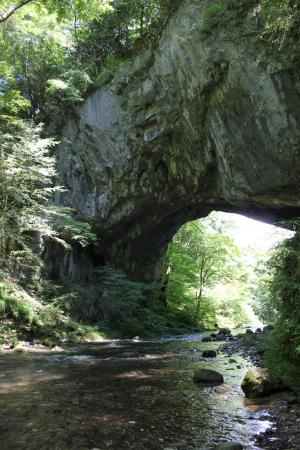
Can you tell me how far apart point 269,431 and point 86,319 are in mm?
14643

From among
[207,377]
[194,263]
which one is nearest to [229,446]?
[207,377]

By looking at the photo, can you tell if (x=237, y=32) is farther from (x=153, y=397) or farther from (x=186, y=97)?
(x=153, y=397)

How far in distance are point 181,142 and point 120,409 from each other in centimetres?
1245

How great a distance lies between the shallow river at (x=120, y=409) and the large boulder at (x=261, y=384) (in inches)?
8.5

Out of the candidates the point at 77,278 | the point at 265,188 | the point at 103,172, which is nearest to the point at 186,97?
the point at 265,188

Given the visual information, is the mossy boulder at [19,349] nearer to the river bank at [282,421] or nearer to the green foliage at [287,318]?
the green foliage at [287,318]

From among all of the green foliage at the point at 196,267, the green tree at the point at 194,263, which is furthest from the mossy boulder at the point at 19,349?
the green tree at the point at 194,263

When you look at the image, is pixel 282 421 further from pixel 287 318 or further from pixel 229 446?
pixel 287 318

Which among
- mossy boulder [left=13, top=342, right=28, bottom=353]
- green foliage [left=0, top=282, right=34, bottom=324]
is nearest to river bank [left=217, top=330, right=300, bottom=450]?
mossy boulder [left=13, top=342, right=28, bottom=353]

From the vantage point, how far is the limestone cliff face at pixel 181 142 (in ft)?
37.4

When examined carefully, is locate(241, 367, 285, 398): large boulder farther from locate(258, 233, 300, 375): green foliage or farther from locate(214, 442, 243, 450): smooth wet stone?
locate(214, 442, 243, 450): smooth wet stone

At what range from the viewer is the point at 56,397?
20.2 ft

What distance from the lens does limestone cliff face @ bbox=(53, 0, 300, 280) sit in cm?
1140

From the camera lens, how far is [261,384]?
20.0 feet
